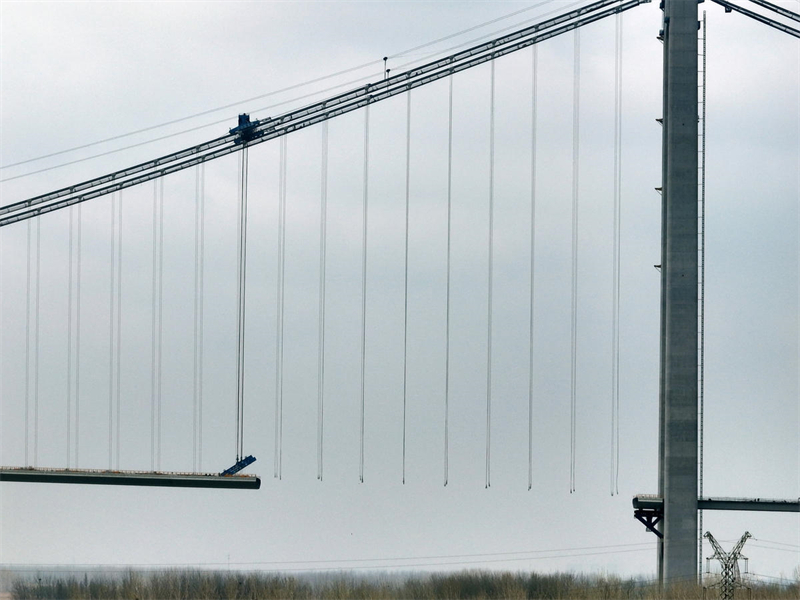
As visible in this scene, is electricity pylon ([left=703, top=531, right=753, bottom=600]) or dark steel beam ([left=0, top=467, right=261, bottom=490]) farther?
dark steel beam ([left=0, top=467, right=261, bottom=490])

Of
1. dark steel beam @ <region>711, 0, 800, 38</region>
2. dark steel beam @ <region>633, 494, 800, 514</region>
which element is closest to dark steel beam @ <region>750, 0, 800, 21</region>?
dark steel beam @ <region>711, 0, 800, 38</region>

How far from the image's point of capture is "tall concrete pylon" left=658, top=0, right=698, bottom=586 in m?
54.9

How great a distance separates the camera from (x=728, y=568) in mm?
54531

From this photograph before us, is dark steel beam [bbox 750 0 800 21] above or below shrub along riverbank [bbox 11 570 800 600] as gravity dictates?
above

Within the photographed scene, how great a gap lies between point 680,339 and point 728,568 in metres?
9.40

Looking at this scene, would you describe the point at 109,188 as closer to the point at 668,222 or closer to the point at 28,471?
the point at 28,471

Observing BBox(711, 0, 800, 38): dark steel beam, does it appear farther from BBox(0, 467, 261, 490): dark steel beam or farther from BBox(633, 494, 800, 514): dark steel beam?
BBox(0, 467, 261, 490): dark steel beam

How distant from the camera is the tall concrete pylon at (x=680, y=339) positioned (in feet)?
180

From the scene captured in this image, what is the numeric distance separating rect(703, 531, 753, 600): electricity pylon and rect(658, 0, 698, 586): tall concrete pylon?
901mm

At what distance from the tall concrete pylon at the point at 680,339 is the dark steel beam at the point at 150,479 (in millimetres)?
19058

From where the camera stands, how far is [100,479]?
2516 inches

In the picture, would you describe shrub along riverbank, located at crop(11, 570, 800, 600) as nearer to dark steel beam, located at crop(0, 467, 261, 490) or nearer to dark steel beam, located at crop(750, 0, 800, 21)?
dark steel beam, located at crop(0, 467, 261, 490)

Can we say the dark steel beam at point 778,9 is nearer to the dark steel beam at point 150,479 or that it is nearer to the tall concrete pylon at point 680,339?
the tall concrete pylon at point 680,339

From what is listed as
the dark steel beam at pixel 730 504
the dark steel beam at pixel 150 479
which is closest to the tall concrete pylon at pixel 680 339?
the dark steel beam at pixel 730 504
